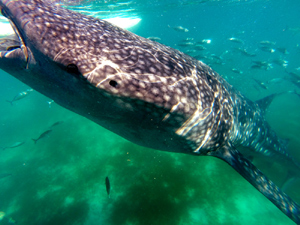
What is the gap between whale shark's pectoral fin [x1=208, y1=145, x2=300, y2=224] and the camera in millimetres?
2889

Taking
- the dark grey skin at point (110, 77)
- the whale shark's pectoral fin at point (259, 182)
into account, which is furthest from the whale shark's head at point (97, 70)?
the whale shark's pectoral fin at point (259, 182)

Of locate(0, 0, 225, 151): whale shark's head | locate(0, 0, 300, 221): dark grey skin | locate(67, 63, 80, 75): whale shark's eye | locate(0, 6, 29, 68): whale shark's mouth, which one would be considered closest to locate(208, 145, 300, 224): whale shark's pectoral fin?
locate(0, 0, 300, 221): dark grey skin

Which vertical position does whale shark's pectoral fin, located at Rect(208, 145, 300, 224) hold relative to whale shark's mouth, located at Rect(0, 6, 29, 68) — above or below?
below

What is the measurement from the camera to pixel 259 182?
9.98ft

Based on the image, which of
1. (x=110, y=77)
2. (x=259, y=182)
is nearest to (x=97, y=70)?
(x=110, y=77)

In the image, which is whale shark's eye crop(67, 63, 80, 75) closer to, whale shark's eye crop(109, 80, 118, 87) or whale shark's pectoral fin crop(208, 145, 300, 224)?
whale shark's eye crop(109, 80, 118, 87)

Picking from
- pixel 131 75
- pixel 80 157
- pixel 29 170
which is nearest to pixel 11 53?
pixel 131 75

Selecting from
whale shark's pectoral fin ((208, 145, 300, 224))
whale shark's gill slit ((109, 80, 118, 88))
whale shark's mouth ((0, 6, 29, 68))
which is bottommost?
whale shark's pectoral fin ((208, 145, 300, 224))

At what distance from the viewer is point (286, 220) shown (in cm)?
583

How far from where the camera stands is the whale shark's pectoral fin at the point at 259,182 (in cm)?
289

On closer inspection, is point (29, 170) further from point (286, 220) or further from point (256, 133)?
point (286, 220)

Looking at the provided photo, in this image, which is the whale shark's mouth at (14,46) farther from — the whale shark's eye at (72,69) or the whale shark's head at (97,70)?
the whale shark's eye at (72,69)

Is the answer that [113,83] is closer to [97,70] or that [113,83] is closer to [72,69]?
[97,70]

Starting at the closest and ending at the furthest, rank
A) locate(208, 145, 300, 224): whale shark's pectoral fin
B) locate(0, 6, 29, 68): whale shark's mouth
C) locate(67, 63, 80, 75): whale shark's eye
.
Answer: locate(67, 63, 80, 75): whale shark's eye → locate(0, 6, 29, 68): whale shark's mouth → locate(208, 145, 300, 224): whale shark's pectoral fin
